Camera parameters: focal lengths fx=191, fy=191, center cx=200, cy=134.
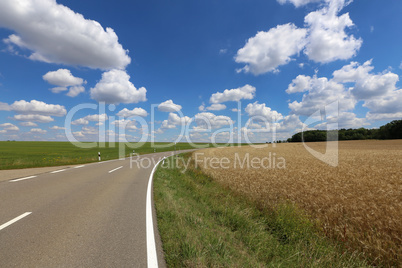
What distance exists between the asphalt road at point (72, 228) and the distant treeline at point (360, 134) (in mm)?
85810

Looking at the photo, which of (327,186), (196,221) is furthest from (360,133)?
(196,221)

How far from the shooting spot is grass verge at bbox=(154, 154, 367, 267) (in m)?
3.55

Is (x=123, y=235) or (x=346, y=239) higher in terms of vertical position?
(x=123, y=235)

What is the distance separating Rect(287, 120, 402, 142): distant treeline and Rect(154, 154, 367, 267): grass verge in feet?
270

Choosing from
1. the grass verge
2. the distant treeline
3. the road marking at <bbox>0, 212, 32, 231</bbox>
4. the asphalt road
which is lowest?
the grass verge

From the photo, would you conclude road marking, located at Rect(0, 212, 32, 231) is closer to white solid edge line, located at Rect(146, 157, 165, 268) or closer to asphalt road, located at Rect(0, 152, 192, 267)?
asphalt road, located at Rect(0, 152, 192, 267)

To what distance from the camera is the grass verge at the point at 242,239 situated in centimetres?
355

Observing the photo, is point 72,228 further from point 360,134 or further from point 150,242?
point 360,134

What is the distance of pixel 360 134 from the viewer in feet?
274

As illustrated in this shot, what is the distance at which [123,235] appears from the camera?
4289mm

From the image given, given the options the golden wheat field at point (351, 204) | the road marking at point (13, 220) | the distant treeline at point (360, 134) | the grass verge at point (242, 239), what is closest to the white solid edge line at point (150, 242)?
the grass verge at point (242, 239)

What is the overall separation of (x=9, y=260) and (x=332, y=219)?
7.22 meters

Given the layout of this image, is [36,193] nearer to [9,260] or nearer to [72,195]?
[72,195]
